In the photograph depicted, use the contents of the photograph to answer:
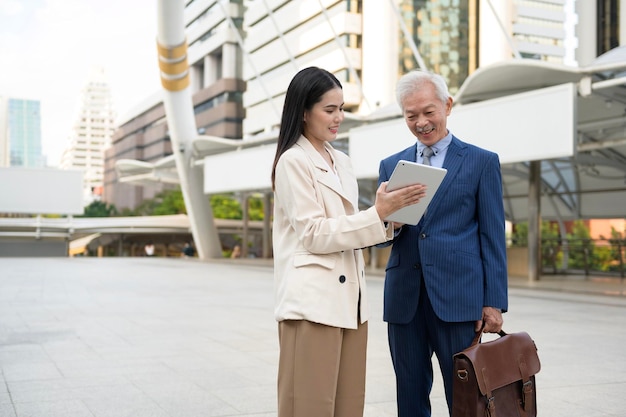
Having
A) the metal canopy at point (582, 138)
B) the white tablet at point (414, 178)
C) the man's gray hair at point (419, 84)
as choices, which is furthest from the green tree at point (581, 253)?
the white tablet at point (414, 178)

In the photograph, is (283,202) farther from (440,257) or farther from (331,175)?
A: (440,257)

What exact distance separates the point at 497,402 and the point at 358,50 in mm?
64357

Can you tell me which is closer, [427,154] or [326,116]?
[326,116]

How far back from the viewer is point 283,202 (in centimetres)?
270

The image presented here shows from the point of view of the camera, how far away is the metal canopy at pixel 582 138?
17.3m

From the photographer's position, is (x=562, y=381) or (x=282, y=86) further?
(x=282, y=86)

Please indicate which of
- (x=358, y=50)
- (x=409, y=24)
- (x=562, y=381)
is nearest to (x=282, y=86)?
(x=358, y=50)

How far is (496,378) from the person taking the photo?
2930 mm

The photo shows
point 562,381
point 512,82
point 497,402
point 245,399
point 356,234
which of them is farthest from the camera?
point 512,82

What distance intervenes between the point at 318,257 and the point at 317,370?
389mm

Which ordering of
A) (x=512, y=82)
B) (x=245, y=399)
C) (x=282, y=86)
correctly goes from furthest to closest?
(x=282, y=86), (x=512, y=82), (x=245, y=399)

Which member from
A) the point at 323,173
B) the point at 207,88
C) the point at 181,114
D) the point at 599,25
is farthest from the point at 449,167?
the point at 207,88

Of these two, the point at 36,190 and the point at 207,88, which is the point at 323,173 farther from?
the point at 207,88

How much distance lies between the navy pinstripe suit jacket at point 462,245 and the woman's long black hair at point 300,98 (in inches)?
28.7
